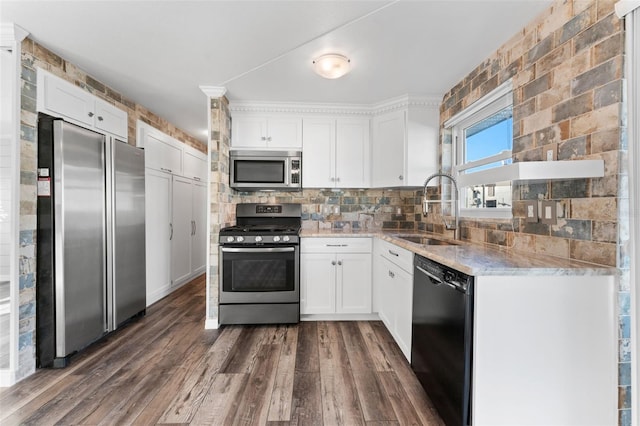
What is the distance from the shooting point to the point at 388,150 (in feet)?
10.2

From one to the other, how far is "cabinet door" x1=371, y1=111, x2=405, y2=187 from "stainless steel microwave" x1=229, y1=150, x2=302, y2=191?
88 centimetres

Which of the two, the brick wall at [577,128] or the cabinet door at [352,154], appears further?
the cabinet door at [352,154]

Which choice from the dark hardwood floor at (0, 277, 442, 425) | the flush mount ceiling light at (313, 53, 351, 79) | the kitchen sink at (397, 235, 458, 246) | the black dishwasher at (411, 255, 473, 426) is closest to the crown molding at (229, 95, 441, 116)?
the flush mount ceiling light at (313, 53, 351, 79)

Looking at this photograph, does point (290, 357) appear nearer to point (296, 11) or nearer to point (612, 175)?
point (612, 175)

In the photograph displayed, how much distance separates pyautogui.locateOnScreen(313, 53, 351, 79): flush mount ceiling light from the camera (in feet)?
6.88

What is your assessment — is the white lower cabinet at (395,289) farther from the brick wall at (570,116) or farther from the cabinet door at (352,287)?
the brick wall at (570,116)

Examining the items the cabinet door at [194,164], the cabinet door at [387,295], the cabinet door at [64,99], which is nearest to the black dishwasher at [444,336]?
the cabinet door at [387,295]

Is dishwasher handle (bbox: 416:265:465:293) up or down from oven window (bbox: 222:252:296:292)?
up

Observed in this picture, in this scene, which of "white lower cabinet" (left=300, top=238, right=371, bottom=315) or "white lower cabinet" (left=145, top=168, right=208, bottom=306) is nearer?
"white lower cabinet" (left=300, top=238, right=371, bottom=315)

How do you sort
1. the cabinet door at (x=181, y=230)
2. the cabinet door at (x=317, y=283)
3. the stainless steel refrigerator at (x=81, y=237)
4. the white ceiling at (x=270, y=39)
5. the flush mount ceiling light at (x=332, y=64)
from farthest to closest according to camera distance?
the cabinet door at (x=181, y=230) → the cabinet door at (x=317, y=283) → the flush mount ceiling light at (x=332, y=64) → the stainless steel refrigerator at (x=81, y=237) → the white ceiling at (x=270, y=39)

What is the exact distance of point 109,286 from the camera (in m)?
2.42

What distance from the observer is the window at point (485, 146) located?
206 cm

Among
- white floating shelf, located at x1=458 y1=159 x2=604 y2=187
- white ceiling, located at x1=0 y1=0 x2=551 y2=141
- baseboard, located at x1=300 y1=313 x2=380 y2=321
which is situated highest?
white ceiling, located at x1=0 y1=0 x2=551 y2=141

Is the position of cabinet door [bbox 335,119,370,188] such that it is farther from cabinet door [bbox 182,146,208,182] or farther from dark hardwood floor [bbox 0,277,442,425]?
cabinet door [bbox 182,146,208,182]
